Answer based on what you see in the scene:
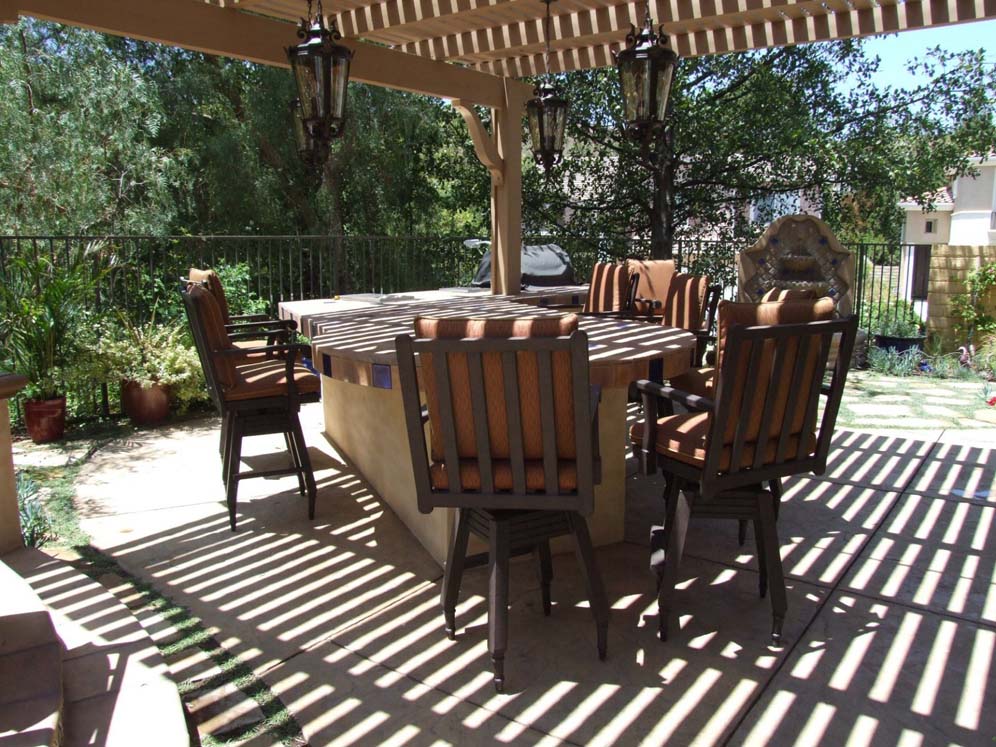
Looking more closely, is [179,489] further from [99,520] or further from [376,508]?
[376,508]

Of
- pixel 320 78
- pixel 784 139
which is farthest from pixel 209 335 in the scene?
pixel 784 139

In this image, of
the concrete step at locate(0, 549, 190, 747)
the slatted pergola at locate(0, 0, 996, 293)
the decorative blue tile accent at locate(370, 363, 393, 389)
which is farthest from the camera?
the slatted pergola at locate(0, 0, 996, 293)

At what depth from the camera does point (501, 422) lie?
2072 mm

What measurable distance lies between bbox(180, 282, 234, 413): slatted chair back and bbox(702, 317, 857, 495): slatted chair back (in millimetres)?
2073

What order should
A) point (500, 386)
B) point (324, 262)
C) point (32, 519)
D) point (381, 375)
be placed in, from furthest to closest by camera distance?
point (324, 262), point (32, 519), point (381, 375), point (500, 386)

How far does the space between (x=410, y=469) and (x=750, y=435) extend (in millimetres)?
1493

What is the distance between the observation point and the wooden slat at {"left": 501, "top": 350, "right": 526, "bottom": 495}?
6.54 feet

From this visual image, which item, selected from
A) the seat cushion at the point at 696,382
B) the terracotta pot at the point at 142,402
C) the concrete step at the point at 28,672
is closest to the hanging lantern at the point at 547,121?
the seat cushion at the point at 696,382

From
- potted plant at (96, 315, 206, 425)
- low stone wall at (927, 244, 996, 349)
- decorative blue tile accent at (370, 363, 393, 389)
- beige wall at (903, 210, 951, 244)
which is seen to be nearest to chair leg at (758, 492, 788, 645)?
decorative blue tile accent at (370, 363, 393, 389)

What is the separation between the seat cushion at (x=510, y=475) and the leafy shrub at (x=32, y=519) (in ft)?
6.37

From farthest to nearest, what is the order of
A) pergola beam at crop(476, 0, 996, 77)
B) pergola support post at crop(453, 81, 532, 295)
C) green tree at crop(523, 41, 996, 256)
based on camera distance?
green tree at crop(523, 41, 996, 256), pergola support post at crop(453, 81, 532, 295), pergola beam at crop(476, 0, 996, 77)

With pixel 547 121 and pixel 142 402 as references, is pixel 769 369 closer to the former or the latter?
pixel 547 121

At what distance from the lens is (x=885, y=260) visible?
8.32 metres

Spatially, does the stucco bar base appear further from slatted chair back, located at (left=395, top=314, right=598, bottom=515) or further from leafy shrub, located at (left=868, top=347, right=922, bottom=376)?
leafy shrub, located at (left=868, top=347, right=922, bottom=376)
